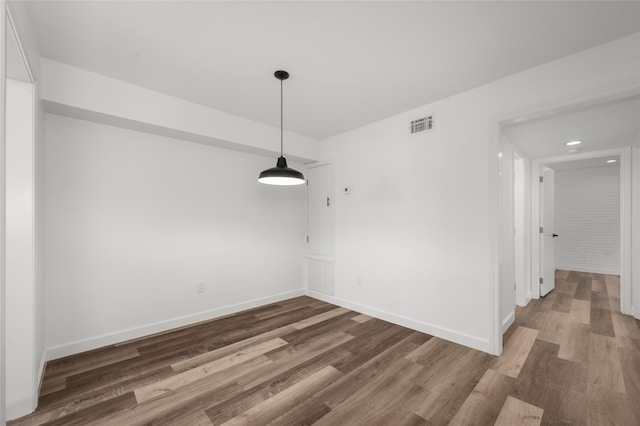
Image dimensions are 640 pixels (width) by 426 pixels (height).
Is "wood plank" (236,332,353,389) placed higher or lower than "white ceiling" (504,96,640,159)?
lower

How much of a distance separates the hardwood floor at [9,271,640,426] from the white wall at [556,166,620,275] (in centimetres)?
396

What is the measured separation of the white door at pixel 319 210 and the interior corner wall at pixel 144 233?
723mm

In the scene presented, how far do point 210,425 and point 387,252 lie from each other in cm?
263

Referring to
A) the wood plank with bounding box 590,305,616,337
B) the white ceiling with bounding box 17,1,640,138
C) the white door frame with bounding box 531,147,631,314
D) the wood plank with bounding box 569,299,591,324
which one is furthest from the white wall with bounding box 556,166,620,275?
the white ceiling with bounding box 17,1,640,138

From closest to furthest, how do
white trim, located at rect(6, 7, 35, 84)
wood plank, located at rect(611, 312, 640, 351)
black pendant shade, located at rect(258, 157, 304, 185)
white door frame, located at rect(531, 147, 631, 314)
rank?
white trim, located at rect(6, 7, 35, 84) < black pendant shade, located at rect(258, 157, 304, 185) < wood plank, located at rect(611, 312, 640, 351) < white door frame, located at rect(531, 147, 631, 314)

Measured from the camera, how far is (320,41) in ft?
6.95

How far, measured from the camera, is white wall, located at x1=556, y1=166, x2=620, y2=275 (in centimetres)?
617

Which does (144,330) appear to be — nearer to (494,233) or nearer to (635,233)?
(494,233)

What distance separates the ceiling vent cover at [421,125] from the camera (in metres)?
3.20

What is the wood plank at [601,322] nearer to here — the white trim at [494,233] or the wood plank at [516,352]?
the wood plank at [516,352]

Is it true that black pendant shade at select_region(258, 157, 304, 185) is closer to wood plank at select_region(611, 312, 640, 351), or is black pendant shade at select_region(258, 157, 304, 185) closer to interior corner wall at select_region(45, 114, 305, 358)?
interior corner wall at select_region(45, 114, 305, 358)

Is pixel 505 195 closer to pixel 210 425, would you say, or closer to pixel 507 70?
pixel 507 70

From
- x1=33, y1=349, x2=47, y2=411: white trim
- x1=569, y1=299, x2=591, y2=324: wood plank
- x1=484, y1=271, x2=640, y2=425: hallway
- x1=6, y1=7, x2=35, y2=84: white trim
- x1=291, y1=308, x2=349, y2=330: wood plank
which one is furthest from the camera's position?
x1=569, y1=299, x2=591, y2=324: wood plank

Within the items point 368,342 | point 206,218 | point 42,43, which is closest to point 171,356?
point 206,218
